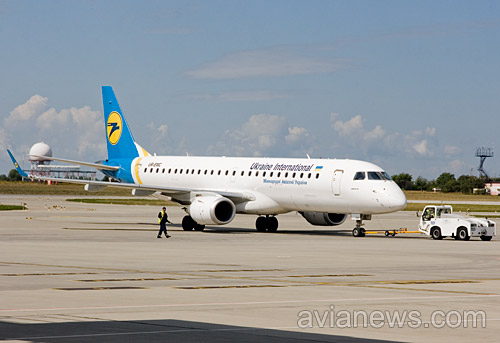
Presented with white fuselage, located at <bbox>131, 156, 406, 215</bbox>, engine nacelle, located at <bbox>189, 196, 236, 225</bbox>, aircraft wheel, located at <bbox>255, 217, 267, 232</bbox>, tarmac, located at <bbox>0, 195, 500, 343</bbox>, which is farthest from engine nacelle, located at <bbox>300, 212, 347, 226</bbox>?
tarmac, located at <bbox>0, 195, 500, 343</bbox>

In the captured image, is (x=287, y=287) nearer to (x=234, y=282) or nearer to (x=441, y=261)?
(x=234, y=282)

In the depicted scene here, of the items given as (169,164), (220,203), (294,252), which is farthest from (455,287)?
(169,164)

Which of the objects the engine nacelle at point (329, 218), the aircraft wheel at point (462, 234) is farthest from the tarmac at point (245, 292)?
the engine nacelle at point (329, 218)

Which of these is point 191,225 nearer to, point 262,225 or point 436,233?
point 262,225

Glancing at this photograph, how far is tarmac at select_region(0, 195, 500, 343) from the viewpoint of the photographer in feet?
48.5

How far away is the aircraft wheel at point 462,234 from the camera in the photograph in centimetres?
4497

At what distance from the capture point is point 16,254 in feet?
104

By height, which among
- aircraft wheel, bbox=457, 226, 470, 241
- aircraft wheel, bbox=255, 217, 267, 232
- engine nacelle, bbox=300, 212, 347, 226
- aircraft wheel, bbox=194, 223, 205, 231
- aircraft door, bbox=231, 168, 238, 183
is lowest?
aircraft wheel, bbox=457, 226, 470, 241

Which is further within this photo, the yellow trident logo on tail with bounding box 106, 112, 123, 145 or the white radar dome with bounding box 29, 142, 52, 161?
the white radar dome with bounding box 29, 142, 52, 161

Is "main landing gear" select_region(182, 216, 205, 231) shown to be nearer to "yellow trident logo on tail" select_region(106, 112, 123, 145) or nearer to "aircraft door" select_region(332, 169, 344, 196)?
"aircraft door" select_region(332, 169, 344, 196)

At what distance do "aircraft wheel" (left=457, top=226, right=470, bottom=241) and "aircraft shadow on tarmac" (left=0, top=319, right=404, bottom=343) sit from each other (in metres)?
31.5

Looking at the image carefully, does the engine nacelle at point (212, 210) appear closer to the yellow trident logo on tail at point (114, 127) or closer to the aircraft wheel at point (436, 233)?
the aircraft wheel at point (436, 233)

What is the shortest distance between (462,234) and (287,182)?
31.6 ft

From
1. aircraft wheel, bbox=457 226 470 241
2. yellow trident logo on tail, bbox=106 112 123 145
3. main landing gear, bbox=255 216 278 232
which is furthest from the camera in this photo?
yellow trident logo on tail, bbox=106 112 123 145
